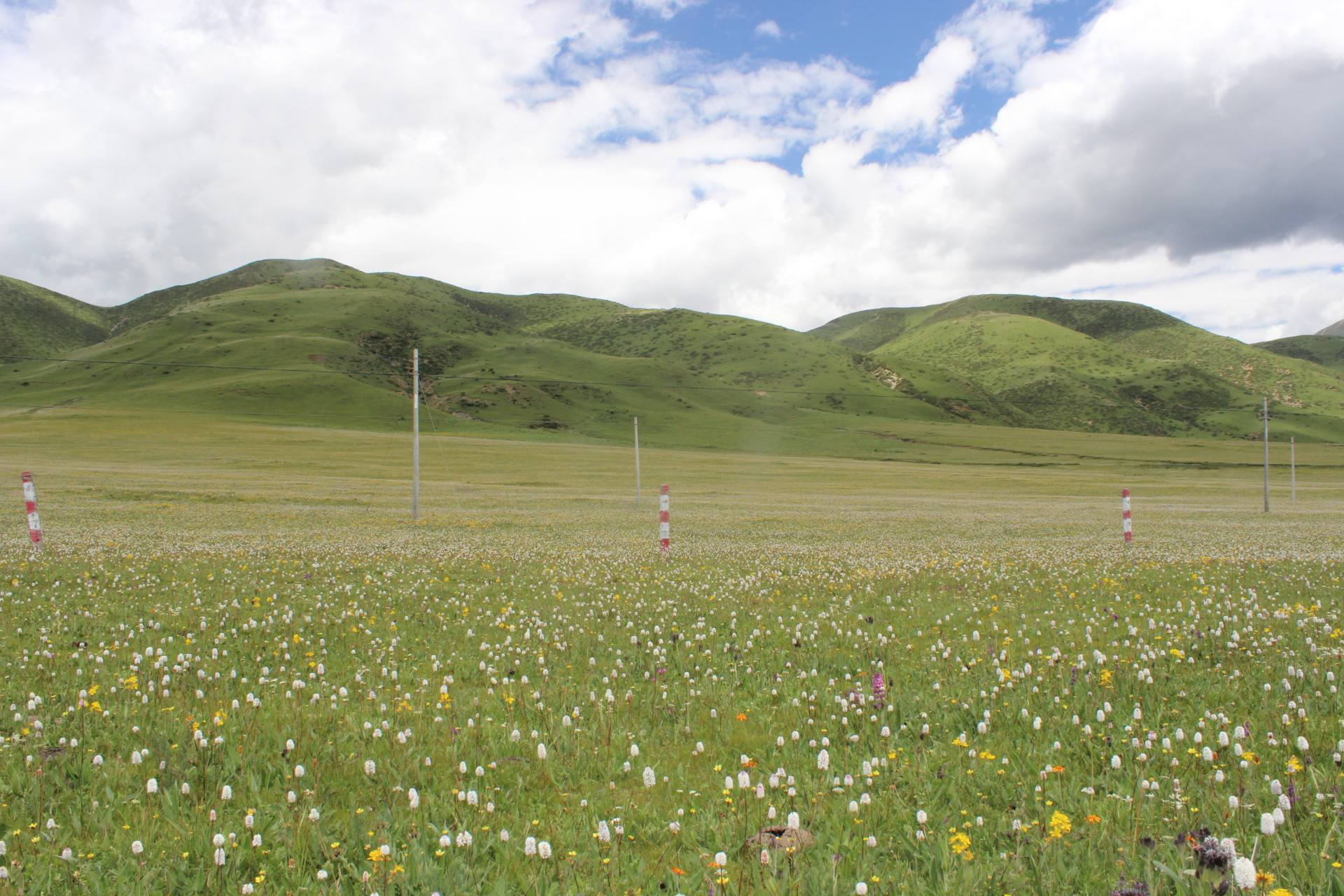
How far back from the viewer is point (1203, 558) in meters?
18.9

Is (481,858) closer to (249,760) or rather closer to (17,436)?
(249,760)

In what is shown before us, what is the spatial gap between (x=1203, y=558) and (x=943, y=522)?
17.7m

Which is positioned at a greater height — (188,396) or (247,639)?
(188,396)

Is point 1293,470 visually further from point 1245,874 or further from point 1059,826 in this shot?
point 1245,874

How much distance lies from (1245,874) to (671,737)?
13.9 ft

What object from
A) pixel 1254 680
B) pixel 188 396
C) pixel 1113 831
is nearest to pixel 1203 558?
pixel 1254 680

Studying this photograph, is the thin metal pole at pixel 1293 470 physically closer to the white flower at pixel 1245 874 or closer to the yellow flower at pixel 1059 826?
the yellow flower at pixel 1059 826

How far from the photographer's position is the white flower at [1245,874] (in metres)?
3.07

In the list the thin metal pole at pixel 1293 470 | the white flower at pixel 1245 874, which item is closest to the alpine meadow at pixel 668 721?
the white flower at pixel 1245 874

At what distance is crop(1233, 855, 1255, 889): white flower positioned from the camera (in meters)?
3.07

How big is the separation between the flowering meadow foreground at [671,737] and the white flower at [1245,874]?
2cm

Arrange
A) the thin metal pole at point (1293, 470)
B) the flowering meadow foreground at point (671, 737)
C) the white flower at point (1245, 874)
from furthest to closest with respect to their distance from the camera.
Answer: the thin metal pole at point (1293, 470), the flowering meadow foreground at point (671, 737), the white flower at point (1245, 874)

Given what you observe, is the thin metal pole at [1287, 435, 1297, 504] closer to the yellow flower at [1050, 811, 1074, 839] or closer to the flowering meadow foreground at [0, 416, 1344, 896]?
the flowering meadow foreground at [0, 416, 1344, 896]

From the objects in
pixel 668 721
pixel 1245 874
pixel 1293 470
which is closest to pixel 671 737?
pixel 668 721
